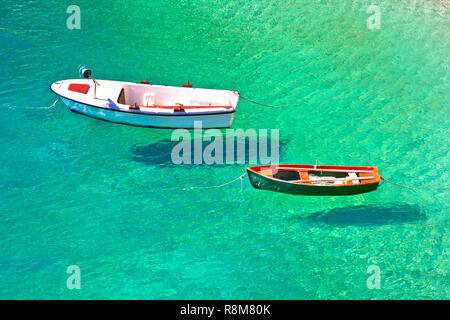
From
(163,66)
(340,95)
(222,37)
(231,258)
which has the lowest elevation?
(231,258)

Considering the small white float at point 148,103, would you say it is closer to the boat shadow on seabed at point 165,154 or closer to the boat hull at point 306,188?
the boat shadow on seabed at point 165,154

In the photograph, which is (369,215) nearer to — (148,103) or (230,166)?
(230,166)

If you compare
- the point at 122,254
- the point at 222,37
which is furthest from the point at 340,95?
the point at 122,254

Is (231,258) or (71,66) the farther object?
(71,66)

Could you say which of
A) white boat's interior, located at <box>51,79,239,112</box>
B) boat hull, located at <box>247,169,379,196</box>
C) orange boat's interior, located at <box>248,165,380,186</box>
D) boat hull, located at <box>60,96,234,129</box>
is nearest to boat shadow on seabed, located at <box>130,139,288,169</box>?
boat hull, located at <box>60,96,234,129</box>

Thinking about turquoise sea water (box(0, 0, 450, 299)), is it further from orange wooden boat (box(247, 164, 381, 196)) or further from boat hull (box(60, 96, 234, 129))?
boat hull (box(60, 96, 234, 129))
